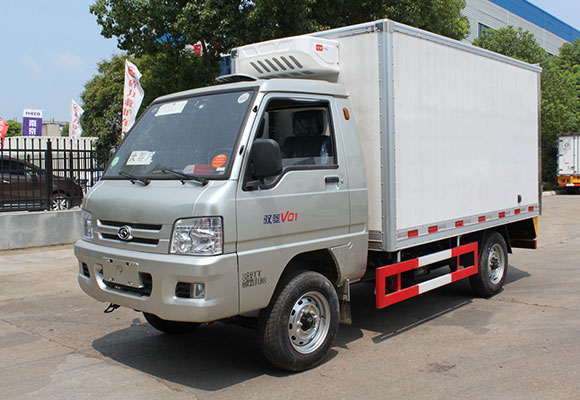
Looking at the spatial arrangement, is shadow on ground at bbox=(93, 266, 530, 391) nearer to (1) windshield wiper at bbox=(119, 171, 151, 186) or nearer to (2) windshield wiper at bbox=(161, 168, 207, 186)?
(2) windshield wiper at bbox=(161, 168, 207, 186)

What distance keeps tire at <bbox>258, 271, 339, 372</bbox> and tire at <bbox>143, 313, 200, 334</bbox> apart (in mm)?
1411

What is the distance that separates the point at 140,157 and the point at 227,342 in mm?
2117

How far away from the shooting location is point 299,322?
4.93 m

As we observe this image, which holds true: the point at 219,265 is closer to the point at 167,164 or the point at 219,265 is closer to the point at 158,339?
the point at 167,164

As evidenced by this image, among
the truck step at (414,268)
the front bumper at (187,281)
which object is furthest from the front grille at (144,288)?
the truck step at (414,268)

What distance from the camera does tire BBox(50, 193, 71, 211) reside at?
12.4 meters

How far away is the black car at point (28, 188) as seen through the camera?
11695mm

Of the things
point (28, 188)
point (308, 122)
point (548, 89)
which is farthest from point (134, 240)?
point (548, 89)

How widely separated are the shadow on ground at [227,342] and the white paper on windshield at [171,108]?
2.08m

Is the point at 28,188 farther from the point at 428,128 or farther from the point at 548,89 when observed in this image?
the point at 548,89

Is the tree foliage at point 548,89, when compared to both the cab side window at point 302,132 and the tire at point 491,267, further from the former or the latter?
the cab side window at point 302,132

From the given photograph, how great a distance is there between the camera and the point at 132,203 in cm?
459

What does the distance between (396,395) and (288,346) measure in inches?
37.6

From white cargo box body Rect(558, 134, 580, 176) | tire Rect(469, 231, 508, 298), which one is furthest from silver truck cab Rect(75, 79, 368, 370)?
white cargo box body Rect(558, 134, 580, 176)
